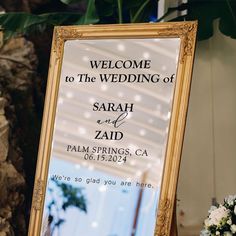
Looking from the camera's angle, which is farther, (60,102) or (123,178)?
(60,102)

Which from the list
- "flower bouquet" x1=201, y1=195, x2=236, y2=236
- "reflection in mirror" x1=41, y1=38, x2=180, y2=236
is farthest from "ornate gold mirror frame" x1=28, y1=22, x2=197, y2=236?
"flower bouquet" x1=201, y1=195, x2=236, y2=236

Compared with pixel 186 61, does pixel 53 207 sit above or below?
below

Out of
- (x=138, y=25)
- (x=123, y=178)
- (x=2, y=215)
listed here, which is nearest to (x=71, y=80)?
(x=138, y=25)

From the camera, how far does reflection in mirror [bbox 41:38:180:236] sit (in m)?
1.52

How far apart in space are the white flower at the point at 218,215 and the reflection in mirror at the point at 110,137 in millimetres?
176

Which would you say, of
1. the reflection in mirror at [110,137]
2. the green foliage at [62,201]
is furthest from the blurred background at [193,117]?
the green foliage at [62,201]

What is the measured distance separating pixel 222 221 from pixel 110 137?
463 millimetres

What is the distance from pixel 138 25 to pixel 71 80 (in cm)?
31

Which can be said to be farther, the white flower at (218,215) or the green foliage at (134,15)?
the green foliage at (134,15)

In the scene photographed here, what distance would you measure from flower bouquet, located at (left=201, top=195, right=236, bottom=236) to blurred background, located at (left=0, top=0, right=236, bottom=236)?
0.51m

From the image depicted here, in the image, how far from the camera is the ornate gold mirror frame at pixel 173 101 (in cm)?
146

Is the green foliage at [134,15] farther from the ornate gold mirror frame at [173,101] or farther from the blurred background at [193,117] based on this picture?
the ornate gold mirror frame at [173,101]

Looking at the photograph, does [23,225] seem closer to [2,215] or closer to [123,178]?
[2,215]

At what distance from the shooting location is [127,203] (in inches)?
59.9
